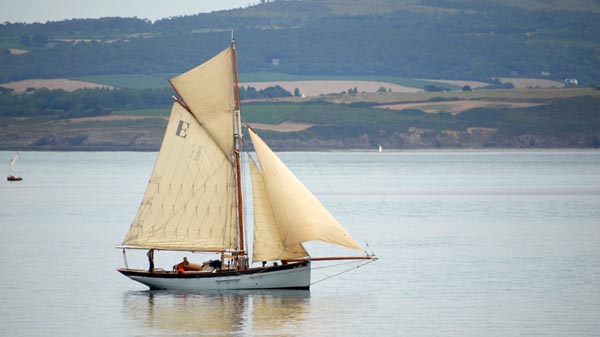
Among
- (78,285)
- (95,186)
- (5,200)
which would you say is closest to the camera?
(78,285)

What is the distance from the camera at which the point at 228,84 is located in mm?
44250

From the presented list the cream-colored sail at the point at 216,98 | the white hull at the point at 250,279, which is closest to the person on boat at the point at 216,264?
the white hull at the point at 250,279

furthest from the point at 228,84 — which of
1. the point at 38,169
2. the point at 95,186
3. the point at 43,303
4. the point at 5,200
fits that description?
the point at 38,169

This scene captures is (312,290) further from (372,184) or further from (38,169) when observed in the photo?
(38,169)

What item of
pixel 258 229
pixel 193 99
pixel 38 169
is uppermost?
pixel 193 99

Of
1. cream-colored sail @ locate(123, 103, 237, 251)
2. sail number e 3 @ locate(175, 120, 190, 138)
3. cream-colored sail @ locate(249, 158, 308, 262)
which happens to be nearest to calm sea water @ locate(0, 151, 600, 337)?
cream-colored sail @ locate(249, 158, 308, 262)

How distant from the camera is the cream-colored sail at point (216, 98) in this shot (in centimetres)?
4416

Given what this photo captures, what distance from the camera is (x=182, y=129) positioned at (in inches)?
1747

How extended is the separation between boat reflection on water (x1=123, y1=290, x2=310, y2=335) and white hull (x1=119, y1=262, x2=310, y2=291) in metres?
0.26

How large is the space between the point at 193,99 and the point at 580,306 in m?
15.1

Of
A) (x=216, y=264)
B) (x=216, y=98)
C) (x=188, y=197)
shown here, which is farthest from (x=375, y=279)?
(x=216, y=98)

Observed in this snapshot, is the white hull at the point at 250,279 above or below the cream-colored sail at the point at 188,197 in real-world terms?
below

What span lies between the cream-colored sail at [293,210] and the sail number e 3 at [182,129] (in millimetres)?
2932

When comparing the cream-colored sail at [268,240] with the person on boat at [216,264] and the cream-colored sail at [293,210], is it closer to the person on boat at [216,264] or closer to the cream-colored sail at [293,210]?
the cream-colored sail at [293,210]
